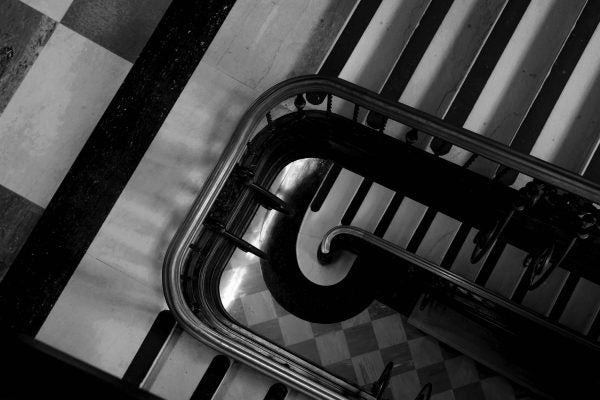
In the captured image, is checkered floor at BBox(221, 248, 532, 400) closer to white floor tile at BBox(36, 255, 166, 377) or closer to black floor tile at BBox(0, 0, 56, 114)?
white floor tile at BBox(36, 255, 166, 377)

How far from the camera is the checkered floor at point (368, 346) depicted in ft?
13.0

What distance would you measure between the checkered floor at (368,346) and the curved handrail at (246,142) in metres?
1.48

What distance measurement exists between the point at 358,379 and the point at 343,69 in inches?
96.5

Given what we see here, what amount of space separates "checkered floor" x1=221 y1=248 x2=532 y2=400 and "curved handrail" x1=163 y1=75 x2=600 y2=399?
148cm

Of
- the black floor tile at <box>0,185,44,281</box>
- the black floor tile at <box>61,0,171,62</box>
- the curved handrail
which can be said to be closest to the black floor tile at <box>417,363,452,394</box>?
the curved handrail

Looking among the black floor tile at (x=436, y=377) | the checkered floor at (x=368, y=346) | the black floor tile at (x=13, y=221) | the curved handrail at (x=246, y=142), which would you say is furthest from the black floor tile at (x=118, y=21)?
the black floor tile at (x=436, y=377)

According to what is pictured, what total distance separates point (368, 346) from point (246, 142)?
92.2 inches

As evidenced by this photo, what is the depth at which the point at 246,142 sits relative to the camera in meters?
2.42

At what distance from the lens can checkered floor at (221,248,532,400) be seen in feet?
13.0

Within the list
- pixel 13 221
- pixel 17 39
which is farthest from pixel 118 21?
pixel 13 221

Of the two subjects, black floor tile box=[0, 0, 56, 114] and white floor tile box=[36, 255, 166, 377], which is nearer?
white floor tile box=[36, 255, 166, 377]

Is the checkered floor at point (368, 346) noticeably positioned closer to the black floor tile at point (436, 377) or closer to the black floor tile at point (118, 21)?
the black floor tile at point (436, 377)

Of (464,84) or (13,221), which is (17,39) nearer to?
(13,221)

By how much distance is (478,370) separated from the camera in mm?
4016
